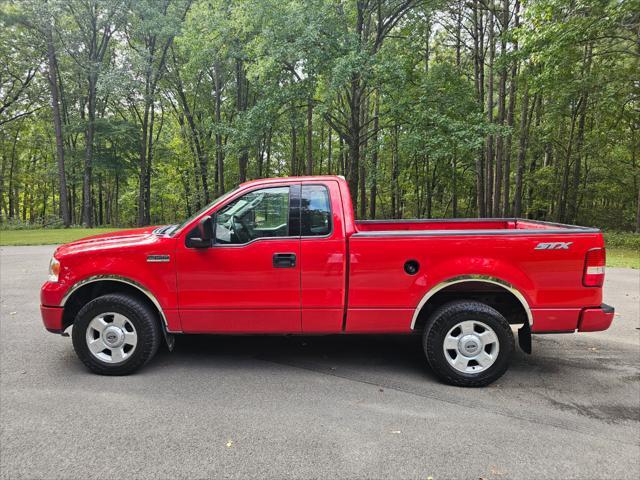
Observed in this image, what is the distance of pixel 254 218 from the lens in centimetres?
379

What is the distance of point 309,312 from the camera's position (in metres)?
3.72

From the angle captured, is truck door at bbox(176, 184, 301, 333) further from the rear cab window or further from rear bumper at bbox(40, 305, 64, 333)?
rear bumper at bbox(40, 305, 64, 333)

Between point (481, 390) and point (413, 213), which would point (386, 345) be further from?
point (413, 213)

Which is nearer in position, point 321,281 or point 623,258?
point 321,281

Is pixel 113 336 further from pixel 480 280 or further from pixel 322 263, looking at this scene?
pixel 480 280

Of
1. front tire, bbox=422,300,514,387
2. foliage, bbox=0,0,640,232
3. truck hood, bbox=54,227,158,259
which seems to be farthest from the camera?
foliage, bbox=0,0,640,232

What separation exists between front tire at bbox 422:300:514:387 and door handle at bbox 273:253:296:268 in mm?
1425

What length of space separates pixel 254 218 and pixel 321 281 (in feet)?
2.94

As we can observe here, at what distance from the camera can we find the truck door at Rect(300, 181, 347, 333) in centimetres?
364

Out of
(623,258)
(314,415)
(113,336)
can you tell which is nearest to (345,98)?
(623,258)

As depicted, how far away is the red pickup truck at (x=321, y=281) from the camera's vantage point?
3531mm

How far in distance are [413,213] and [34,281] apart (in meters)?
34.5

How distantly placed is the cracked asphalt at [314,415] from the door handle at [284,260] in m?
1.10

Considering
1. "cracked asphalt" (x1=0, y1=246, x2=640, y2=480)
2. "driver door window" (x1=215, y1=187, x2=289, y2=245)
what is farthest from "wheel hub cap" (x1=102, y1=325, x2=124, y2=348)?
"driver door window" (x1=215, y1=187, x2=289, y2=245)
